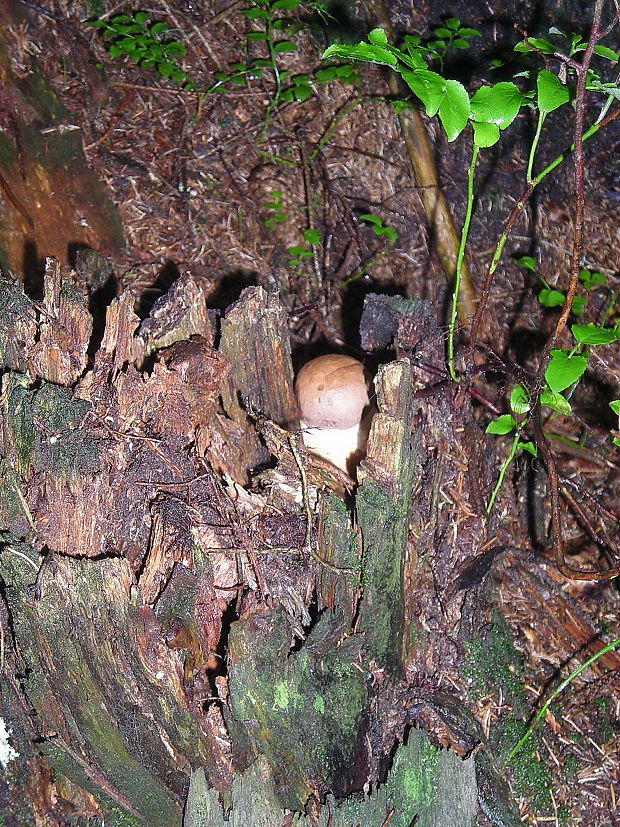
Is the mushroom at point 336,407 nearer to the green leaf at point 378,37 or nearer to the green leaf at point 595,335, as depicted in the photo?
the green leaf at point 595,335

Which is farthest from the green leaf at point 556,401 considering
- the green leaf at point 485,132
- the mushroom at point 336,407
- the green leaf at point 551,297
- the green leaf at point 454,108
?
the green leaf at point 551,297

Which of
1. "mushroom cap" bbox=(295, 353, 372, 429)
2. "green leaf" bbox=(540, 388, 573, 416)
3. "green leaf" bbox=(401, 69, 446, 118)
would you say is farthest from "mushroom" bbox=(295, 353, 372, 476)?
"green leaf" bbox=(401, 69, 446, 118)

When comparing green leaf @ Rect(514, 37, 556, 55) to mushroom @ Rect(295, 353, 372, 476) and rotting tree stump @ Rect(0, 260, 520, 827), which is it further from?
mushroom @ Rect(295, 353, 372, 476)

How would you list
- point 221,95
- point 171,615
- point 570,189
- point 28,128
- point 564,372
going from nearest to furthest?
point 171,615 < point 564,372 < point 28,128 < point 570,189 < point 221,95

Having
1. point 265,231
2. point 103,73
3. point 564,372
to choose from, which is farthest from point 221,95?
point 564,372

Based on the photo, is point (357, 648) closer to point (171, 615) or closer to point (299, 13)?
point (171, 615)

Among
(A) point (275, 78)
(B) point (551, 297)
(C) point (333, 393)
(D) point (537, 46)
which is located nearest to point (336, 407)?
(C) point (333, 393)

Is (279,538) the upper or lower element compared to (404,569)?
upper
